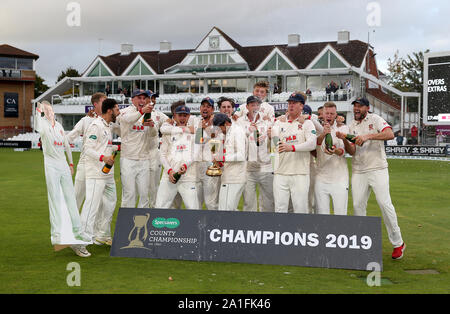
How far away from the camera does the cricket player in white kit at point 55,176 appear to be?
23.9 ft

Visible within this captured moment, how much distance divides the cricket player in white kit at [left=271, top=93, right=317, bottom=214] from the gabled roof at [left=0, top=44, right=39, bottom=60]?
64.6 metres

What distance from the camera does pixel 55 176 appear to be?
288 inches

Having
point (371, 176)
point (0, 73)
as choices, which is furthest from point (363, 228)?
point (0, 73)

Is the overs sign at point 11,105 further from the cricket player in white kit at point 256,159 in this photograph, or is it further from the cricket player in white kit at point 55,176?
the cricket player in white kit at point 256,159

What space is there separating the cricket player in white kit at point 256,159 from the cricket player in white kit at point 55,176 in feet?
9.39

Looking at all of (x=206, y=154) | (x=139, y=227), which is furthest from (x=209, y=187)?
(x=139, y=227)

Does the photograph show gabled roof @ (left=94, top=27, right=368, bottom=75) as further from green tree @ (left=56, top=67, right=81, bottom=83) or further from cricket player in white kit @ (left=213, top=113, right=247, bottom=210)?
cricket player in white kit @ (left=213, top=113, right=247, bottom=210)

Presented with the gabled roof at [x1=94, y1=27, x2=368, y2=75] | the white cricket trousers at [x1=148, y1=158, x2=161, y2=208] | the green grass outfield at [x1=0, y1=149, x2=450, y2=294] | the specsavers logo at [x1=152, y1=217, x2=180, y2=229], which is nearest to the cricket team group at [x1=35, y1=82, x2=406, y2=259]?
the green grass outfield at [x1=0, y1=149, x2=450, y2=294]

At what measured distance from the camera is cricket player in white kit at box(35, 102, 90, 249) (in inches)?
287

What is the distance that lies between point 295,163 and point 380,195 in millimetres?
1375

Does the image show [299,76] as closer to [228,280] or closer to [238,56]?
[238,56]

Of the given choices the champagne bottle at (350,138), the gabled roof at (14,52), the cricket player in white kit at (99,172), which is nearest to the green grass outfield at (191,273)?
the cricket player in white kit at (99,172)

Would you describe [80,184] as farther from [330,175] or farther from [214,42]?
[214,42]

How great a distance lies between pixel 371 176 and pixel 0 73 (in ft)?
210
